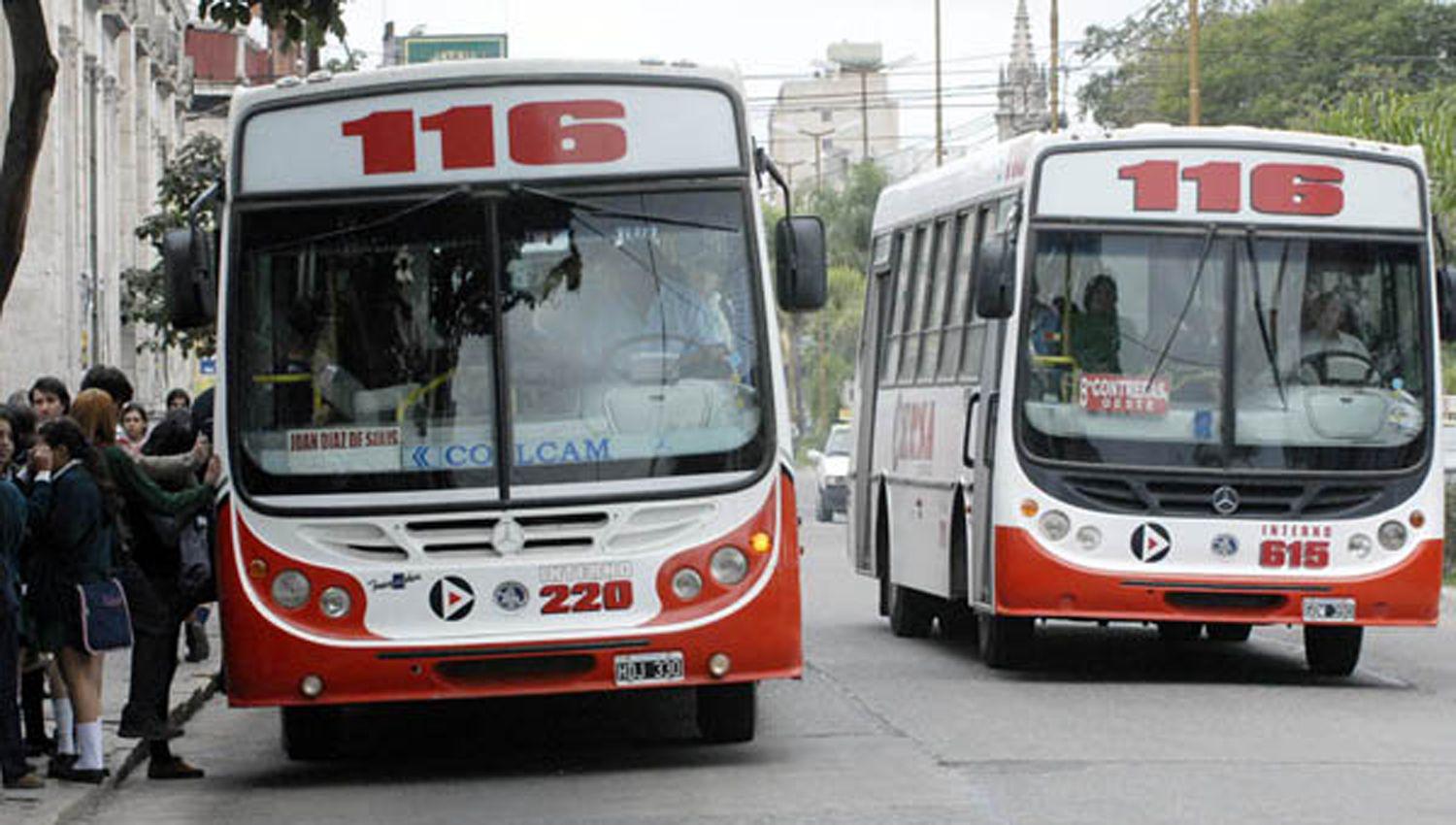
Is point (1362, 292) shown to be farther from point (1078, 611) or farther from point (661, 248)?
point (661, 248)

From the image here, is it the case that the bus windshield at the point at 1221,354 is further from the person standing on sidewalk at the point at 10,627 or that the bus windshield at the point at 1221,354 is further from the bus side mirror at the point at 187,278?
the person standing on sidewalk at the point at 10,627

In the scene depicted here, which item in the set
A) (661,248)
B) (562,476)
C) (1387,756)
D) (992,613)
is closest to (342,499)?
(562,476)

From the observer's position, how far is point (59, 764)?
12.6 m

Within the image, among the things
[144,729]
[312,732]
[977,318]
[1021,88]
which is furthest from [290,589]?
[1021,88]

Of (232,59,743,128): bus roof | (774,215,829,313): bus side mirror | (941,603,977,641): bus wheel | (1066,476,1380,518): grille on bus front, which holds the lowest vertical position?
(941,603,977,641): bus wheel

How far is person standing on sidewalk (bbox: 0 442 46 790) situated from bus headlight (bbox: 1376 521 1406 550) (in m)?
7.61

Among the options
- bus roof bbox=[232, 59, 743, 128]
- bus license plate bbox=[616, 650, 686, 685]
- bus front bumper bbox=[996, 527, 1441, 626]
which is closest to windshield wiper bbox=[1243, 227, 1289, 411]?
bus front bumper bbox=[996, 527, 1441, 626]

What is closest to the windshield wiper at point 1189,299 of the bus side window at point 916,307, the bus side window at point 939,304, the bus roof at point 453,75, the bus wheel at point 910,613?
the bus side window at point 939,304

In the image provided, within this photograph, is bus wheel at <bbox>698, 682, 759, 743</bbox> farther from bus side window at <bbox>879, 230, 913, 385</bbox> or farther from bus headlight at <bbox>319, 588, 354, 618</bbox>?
bus side window at <bbox>879, 230, 913, 385</bbox>

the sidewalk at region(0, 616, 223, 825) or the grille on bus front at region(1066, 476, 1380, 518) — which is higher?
the grille on bus front at region(1066, 476, 1380, 518)

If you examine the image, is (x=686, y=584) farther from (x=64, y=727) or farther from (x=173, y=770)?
(x=64, y=727)

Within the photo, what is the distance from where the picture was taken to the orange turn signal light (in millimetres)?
12414

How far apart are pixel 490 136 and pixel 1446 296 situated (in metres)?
6.45

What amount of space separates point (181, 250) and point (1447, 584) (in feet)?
61.6
